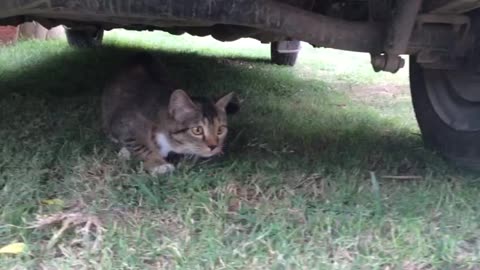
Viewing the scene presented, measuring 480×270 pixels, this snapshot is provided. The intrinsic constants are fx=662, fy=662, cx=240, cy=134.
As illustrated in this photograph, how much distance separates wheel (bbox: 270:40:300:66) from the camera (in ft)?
19.9

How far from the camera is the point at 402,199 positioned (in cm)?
246

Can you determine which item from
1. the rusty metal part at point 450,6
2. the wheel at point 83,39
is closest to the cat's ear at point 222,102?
the rusty metal part at point 450,6

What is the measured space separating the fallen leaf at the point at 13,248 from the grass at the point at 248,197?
0.08 ft

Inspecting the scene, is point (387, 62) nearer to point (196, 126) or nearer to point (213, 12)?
point (213, 12)

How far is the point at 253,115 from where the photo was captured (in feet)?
12.2

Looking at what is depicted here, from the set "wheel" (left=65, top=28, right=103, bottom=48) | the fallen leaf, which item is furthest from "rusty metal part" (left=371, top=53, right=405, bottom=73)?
"wheel" (left=65, top=28, right=103, bottom=48)

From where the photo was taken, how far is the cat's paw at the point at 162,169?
8.74 ft

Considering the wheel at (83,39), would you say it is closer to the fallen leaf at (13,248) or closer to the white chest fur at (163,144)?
the white chest fur at (163,144)

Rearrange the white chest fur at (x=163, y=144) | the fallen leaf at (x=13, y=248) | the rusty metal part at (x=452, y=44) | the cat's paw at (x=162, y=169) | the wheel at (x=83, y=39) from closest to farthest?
the fallen leaf at (x=13, y=248) < the rusty metal part at (x=452, y=44) < the cat's paw at (x=162, y=169) < the white chest fur at (x=163, y=144) < the wheel at (x=83, y=39)

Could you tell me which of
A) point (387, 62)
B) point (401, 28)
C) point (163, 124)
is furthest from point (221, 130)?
point (401, 28)

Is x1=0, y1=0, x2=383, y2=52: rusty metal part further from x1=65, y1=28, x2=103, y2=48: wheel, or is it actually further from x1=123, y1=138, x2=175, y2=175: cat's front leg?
x1=65, y1=28, x2=103, y2=48: wheel

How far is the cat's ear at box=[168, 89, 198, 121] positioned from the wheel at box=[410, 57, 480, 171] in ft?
3.26

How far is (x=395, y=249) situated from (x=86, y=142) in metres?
1.52

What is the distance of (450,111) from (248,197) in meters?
1.02
